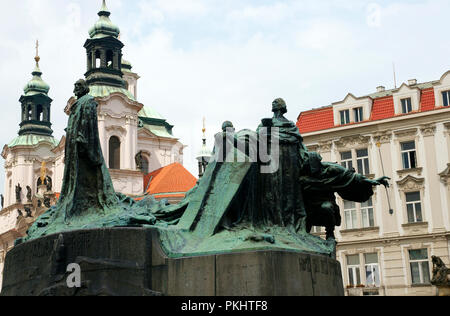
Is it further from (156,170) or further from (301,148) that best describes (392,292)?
(156,170)

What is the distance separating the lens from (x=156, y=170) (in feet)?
205

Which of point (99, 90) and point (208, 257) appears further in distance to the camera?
point (99, 90)

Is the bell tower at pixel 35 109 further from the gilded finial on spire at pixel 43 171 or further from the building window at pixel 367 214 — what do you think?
the building window at pixel 367 214

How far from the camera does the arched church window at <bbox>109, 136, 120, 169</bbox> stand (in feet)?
186

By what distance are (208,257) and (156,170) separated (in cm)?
5353

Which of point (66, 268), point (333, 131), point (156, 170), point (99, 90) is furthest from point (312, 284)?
point (156, 170)

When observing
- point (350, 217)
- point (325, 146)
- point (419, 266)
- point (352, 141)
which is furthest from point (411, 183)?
point (325, 146)

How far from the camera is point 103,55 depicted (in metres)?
57.5

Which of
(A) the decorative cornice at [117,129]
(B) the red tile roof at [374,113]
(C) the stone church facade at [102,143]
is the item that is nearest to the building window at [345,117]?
(B) the red tile roof at [374,113]

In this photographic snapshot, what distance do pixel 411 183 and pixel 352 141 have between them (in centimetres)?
354

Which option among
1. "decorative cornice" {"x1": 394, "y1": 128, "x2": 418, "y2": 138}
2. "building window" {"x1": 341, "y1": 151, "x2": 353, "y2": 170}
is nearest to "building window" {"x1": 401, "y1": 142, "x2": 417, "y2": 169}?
"decorative cornice" {"x1": 394, "y1": 128, "x2": 418, "y2": 138}

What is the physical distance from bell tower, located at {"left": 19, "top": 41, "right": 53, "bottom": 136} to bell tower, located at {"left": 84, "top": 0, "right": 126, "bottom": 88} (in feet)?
37.3

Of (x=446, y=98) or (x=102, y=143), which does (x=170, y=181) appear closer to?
(x=102, y=143)

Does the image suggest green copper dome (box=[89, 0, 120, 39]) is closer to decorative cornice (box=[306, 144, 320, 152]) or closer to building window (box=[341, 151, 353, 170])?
decorative cornice (box=[306, 144, 320, 152])
